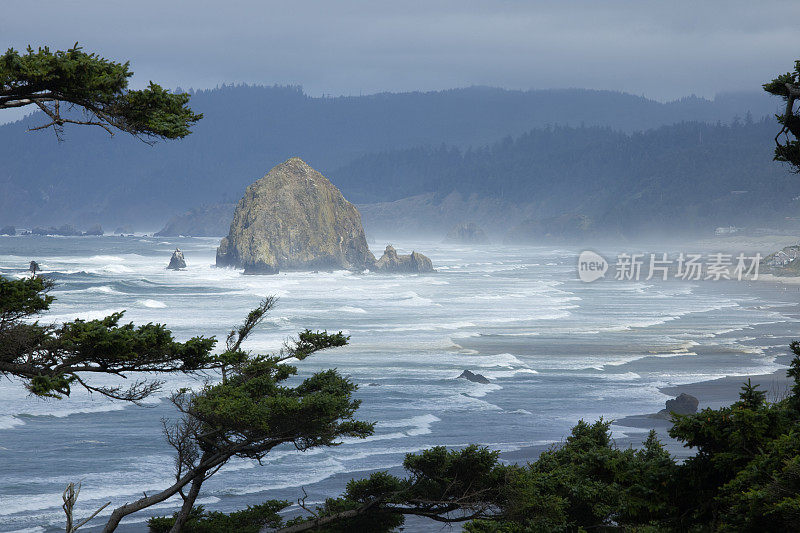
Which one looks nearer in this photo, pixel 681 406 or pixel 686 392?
pixel 681 406

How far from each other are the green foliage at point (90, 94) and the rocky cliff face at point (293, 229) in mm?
89664

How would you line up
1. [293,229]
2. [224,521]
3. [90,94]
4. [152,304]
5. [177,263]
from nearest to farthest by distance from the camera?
1. [90,94]
2. [224,521]
3. [152,304]
4. [293,229]
5. [177,263]

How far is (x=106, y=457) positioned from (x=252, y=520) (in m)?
12.9

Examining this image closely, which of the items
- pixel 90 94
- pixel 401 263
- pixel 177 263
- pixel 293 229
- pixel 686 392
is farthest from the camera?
pixel 177 263

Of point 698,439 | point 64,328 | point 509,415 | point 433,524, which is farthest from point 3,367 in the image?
point 509,415

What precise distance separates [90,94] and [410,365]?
3091cm

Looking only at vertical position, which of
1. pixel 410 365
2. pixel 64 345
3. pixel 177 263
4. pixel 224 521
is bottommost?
pixel 410 365

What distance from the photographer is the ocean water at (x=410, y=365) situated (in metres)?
23.4

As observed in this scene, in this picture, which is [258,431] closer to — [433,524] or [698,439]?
[698,439]

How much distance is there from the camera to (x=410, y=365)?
38562 mm

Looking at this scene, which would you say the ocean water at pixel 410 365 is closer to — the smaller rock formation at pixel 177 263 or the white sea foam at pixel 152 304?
the white sea foam at pixel 152 304

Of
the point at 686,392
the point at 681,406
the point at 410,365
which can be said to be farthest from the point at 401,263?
the point at 681,406

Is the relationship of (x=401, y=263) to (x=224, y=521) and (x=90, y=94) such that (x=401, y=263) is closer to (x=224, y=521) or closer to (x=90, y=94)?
(x=224, y=521)

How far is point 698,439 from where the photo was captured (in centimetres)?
1022
